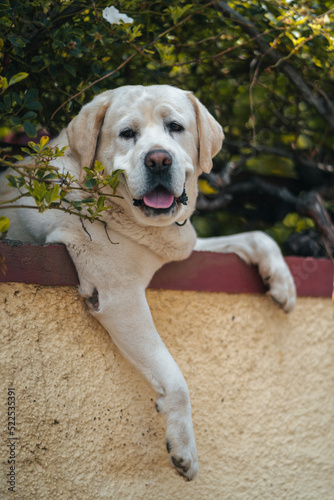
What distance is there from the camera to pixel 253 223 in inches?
171

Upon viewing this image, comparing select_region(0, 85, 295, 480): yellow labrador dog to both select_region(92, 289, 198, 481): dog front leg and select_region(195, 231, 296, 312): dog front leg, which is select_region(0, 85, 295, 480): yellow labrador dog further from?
select_region(195, 231, 296, 312): dog front leg

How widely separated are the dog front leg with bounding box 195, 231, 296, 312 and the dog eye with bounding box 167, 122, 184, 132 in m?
0.81

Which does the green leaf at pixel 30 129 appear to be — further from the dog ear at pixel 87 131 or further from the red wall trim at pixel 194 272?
the red wall trim at pixel 194 272

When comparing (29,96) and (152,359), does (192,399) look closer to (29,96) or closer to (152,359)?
(152,359)

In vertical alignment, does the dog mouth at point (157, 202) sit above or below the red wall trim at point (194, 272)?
above

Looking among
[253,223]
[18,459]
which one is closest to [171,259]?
[18,459]

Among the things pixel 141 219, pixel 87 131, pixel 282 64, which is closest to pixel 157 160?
pixel 141 219

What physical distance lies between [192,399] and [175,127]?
4.30 feet

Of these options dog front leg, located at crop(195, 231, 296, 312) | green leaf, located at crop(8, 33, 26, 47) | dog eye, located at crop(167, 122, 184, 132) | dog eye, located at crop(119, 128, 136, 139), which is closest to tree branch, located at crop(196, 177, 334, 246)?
dog front leg, located at crop(195, 231, 296, 312)

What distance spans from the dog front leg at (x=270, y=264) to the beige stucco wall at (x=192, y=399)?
0.11 m

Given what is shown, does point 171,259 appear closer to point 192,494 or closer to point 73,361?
point 73,361

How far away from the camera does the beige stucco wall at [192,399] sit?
211cm

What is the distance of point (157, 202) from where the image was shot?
7.13ft

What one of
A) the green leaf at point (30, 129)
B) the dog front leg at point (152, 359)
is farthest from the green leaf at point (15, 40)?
the dog front leg at point (152, 359)
